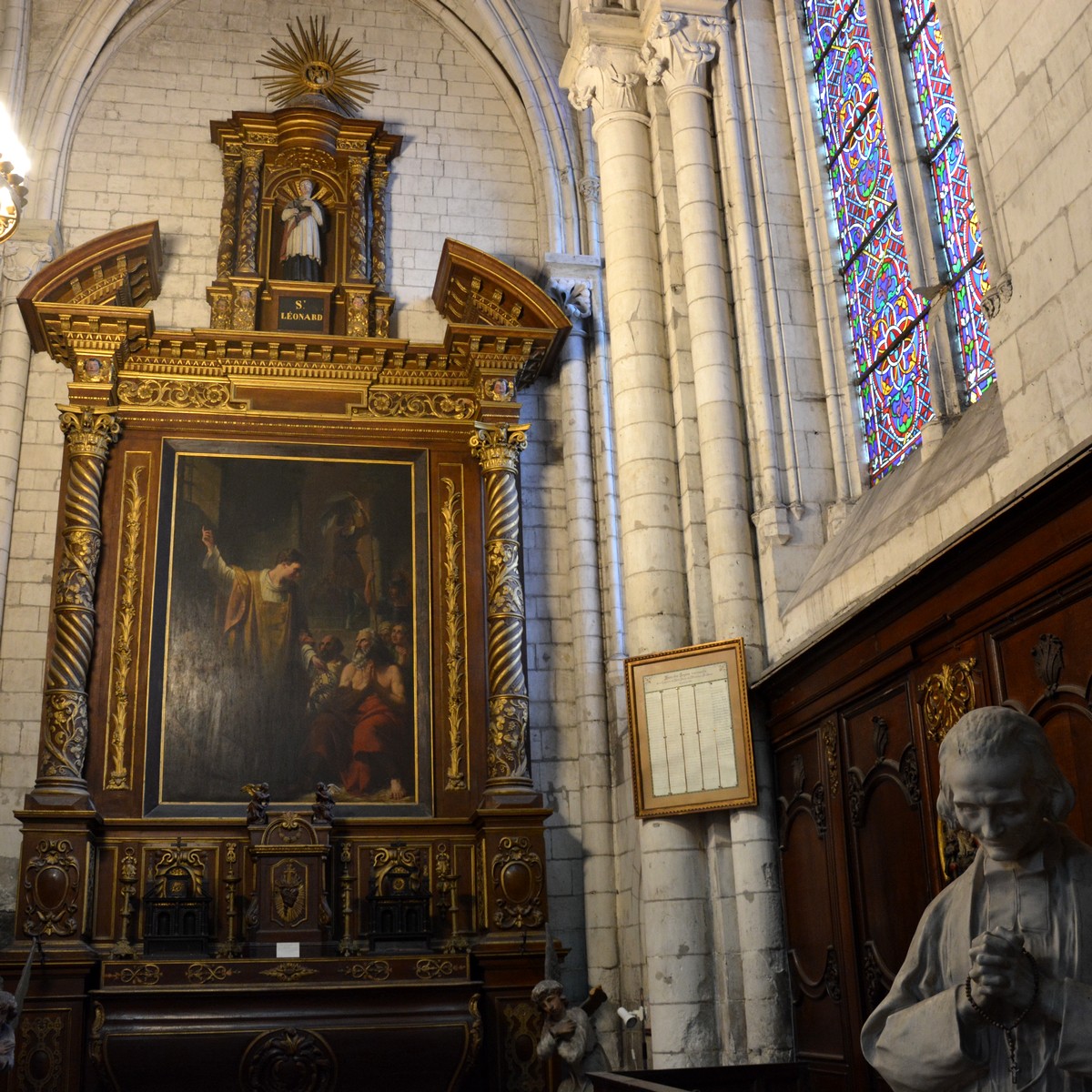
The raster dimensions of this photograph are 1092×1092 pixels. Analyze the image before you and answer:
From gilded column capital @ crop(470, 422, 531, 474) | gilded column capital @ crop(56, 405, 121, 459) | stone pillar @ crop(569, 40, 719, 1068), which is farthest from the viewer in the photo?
gilded column capital @ crop(470, 422, 531, 474)

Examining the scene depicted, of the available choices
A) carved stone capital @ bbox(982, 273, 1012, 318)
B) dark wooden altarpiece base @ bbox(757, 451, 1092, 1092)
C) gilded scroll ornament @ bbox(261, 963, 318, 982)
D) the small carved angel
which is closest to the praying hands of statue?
dark wooden altarpiece base @ bbox(757, 451, 1092, 1092)

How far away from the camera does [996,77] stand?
5.56 m

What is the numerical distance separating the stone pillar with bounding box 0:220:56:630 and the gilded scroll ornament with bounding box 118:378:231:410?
2.61 feet

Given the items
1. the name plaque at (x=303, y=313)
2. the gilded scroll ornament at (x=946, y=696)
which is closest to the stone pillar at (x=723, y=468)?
the gilded scroll ornament at (x=946, y=696)

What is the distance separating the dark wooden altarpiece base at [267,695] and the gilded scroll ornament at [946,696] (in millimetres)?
3891

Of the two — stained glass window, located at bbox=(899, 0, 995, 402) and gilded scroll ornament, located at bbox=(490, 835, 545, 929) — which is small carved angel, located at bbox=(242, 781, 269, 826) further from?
stained glass window, located at bbox=(899, 0, 995, 402)

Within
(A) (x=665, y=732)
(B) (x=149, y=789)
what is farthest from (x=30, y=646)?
(A) (x=665, y=732)

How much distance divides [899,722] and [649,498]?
257 cm

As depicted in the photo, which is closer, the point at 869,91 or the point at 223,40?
the point at 869,91

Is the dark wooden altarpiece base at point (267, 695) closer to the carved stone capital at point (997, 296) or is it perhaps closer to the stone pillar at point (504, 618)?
the stone pillar at point (504, 618)

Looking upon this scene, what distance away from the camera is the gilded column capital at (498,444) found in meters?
10.3

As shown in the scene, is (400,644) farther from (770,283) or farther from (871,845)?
(871,845)

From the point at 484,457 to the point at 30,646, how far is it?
3.56 m

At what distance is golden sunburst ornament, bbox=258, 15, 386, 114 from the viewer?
1164 centimetres
